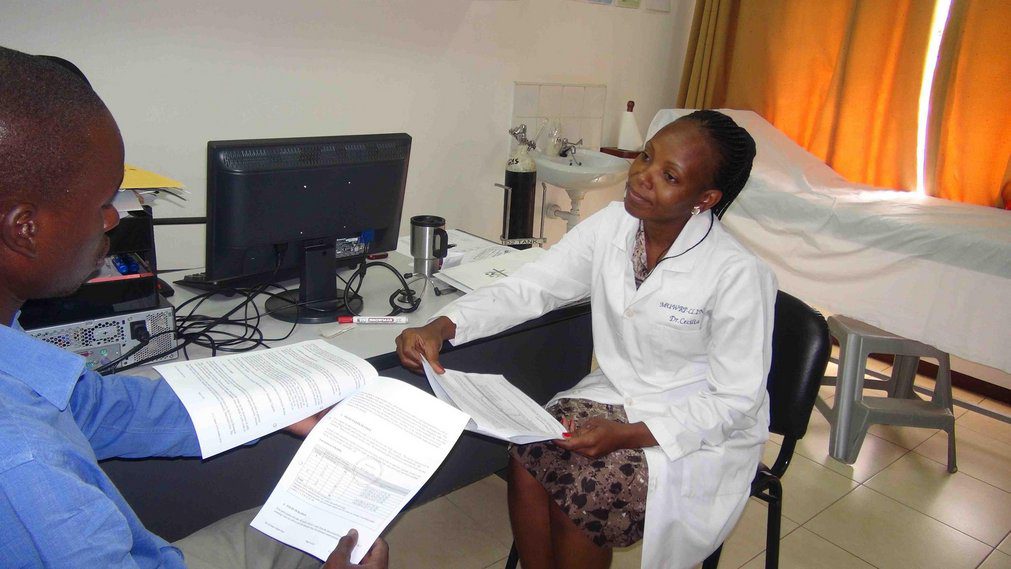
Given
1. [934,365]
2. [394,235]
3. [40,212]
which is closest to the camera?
[40,212]

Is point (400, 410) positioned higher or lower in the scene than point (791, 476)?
higher

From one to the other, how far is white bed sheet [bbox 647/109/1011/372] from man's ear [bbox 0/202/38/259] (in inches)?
110

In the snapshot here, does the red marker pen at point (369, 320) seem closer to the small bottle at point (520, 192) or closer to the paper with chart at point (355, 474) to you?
the paper with chart at point (355, 474)

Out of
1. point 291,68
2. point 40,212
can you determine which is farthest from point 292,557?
point 291,68

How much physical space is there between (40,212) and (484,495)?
5.68ft

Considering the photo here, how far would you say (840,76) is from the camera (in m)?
3.46

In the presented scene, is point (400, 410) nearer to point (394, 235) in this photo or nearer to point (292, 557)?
point (292, 557)

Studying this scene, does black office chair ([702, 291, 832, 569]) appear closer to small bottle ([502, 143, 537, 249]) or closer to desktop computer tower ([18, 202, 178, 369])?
desktop computer tower ([18, 202, 178, 369])

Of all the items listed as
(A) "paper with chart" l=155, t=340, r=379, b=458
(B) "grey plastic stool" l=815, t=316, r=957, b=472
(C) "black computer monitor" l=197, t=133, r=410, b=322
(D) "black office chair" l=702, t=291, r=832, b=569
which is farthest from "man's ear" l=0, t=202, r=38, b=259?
(B) "grey plastic stool" l=815, t=316, r=957, b=472

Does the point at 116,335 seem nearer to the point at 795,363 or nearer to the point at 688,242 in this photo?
the point at 688,242

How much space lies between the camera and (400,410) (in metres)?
1.03

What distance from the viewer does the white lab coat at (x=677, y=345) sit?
4.20 ft

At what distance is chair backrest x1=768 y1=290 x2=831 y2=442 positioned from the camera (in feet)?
4.39

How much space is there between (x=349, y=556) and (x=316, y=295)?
2.37 feet
